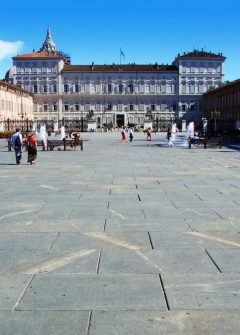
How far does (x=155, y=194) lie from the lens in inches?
388

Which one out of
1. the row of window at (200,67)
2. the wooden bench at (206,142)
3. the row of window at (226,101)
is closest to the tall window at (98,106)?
the row of window at (200,67)

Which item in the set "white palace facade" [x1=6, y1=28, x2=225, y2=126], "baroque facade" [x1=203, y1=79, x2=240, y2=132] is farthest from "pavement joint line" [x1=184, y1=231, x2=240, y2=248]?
"white palace facade" [x1=6, y1=28, x2=225, y2=126]

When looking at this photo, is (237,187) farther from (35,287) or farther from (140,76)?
(140,76)

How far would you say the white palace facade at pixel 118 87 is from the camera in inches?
3912

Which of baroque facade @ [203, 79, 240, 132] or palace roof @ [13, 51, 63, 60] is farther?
palace roof @ [13, 51, 63, 60]

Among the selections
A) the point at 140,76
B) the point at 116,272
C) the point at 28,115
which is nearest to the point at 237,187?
the point at 116,272

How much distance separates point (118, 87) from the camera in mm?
100625

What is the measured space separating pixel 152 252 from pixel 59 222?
207 cm

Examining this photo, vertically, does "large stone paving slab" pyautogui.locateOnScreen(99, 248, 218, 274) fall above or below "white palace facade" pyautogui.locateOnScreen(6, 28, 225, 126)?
below

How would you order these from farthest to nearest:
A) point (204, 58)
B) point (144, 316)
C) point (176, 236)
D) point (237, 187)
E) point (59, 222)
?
1. point (204, 58)
2. point (237, 187)
3. point (59, 222)
4. point (176, 236)
5. point (144, 316)

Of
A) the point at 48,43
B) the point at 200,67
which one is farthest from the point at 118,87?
the point at 48,43

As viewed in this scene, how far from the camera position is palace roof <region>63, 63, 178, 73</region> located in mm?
99938

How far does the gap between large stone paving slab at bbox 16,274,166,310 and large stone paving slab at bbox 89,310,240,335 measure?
16 cm

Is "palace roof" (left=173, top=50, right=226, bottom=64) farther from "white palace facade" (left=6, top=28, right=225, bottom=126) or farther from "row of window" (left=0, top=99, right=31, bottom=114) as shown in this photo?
"row of window" (left=0, top=99, right=31, bottom=114)
